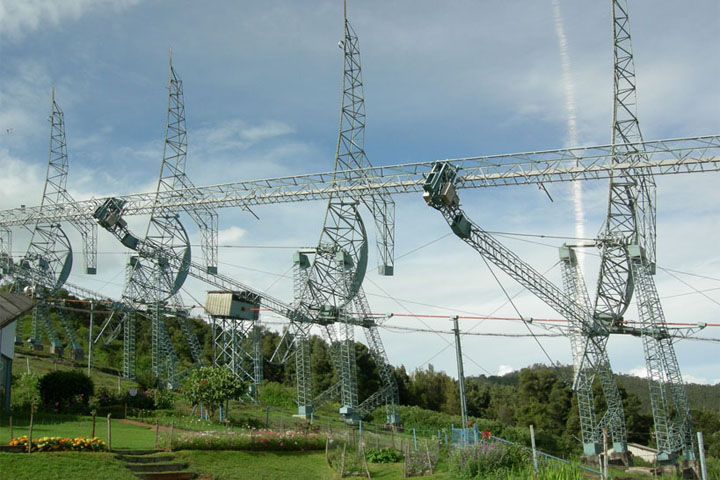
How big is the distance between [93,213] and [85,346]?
28.6 metres

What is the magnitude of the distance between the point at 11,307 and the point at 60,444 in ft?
35.8

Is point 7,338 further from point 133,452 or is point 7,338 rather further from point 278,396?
point 278,396

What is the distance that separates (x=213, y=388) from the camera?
31.6 m

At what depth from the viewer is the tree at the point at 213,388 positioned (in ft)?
104

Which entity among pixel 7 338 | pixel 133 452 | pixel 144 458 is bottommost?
pixel 144 458

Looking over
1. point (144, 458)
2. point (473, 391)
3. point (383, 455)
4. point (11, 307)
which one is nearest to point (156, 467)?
point (144, 458)

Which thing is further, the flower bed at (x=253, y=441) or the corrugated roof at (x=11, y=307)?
the corrugated roof at (x=11, y=307)

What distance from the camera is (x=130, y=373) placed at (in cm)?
5075

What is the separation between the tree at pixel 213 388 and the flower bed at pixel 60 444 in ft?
36.0

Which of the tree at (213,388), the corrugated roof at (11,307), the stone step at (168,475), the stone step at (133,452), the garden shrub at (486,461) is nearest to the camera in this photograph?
the stone step at (168,475)

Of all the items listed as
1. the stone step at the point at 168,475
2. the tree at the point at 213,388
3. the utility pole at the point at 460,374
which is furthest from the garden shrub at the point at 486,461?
the tree at the point at 213,388

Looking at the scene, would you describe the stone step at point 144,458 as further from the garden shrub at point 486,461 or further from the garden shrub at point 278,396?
the garden shrub at point 278,396

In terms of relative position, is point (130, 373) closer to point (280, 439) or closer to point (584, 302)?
point (280, 439)

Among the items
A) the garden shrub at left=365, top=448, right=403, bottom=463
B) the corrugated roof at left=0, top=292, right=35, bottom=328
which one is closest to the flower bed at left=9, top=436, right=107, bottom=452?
the corrugated roof at left=0, top=292, right=35, bottom=328
